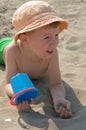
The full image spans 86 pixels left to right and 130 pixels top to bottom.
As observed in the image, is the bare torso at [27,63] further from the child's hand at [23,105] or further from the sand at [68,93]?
the child's hand at [23,105]

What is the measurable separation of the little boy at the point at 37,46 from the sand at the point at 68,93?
70mm

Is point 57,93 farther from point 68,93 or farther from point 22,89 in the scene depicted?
point 22,89

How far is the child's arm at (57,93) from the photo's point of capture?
2494 mm

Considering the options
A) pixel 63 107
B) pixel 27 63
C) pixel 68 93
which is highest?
pixel 27 63

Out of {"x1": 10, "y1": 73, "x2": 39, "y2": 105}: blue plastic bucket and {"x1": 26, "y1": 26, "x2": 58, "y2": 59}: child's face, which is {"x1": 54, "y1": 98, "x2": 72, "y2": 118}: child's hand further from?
{"x1": 26, "y1": 26, "x2": 58, "y2": 59}: child's face

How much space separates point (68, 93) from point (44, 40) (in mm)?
553

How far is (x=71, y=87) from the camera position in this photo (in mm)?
2914

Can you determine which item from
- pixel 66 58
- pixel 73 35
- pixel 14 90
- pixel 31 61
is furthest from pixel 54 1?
pixel 14 90

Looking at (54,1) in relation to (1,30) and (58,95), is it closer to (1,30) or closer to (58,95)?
(1,30)

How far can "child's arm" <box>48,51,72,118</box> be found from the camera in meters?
2.49

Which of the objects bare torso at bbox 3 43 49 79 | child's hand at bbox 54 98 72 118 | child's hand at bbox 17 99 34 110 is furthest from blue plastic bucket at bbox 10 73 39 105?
bare torso at bbox 3 43 49 79

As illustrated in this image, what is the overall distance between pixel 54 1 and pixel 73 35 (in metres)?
1.79

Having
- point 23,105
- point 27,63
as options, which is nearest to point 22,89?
point 23,105

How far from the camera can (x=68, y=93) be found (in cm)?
285
